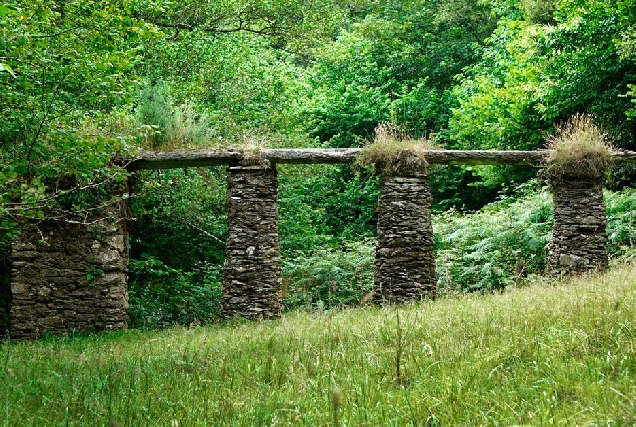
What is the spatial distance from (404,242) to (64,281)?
6261 millimetres

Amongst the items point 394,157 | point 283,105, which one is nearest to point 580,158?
point 394,157

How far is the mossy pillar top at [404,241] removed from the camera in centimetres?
1149

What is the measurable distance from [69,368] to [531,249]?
37.2 ft

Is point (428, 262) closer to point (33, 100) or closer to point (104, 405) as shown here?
point (33, 100)

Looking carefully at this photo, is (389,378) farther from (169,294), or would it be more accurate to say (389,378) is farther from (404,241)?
(169,294)

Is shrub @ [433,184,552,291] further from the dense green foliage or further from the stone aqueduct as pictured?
the stone aqueduct

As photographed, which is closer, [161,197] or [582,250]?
[582,250]

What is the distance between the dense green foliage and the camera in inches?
315

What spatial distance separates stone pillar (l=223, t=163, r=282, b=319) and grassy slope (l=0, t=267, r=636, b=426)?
488 centimetres

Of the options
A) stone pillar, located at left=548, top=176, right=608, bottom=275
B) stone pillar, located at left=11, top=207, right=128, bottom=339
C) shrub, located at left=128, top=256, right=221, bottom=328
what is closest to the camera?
stone pillar, located at left=11, top=207, right=128, bottom=339

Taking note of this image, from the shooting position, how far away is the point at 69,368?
19.5ft

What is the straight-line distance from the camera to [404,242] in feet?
38.1

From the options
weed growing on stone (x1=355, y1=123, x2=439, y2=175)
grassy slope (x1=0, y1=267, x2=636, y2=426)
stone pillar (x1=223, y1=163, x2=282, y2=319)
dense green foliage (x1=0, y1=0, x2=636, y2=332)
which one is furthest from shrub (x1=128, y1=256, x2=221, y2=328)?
grassy slope (x1=0, y1=267, x2=636, y2=426)

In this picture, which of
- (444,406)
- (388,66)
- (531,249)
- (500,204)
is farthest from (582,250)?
(388,66)
